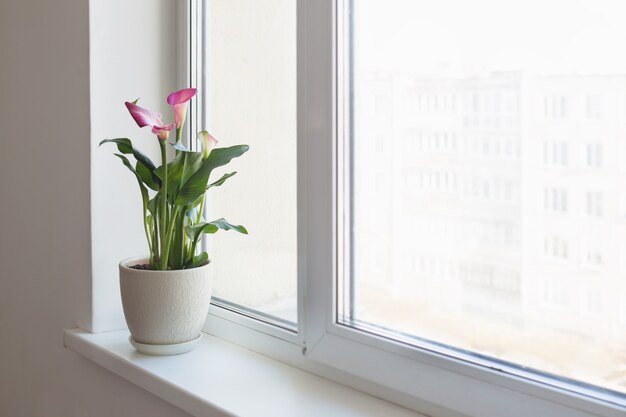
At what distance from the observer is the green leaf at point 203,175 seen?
111cm

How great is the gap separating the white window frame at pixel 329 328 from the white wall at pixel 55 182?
0.90ft

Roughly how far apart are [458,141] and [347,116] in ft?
0.74

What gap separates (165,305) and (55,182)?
1.57ft

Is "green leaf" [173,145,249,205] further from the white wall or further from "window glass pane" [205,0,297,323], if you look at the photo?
the white wall

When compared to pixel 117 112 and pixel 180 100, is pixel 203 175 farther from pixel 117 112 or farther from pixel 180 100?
pixel 117 112

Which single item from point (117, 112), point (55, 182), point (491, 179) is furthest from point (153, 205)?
point (491, 179)

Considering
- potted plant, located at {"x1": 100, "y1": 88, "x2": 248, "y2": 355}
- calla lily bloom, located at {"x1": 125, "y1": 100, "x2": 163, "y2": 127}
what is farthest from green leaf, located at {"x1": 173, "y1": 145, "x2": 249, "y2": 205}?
calla lily bloom, located at {"x1": 125, "y1": 100, "x2": 163, "y2": 127}

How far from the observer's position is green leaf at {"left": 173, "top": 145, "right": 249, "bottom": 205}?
1.11m

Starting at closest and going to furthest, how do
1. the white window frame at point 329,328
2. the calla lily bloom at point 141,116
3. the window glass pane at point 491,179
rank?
the window glass pane at point 491,179 → the white window frame at point 329,328 → the calla lily bloom at point 141,116

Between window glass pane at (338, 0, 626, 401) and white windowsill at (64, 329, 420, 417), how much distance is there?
0.12m

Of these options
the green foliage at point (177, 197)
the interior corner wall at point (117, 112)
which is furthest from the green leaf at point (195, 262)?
the interior corner wall at point (117, 112)

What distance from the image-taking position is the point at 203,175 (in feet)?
3.68

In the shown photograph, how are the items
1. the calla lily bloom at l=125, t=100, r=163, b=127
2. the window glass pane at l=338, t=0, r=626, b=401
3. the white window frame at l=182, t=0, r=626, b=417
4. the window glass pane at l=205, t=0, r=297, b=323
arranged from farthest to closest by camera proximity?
the window glass pane at l=205, t=0, r=297, b=323
the calla lily bloom at l=125, t=100, r=163, b=127
the white window frame at l=182, t=0, r=626, b=417
the window glass pane at l=338, t=0, r=626, b=401

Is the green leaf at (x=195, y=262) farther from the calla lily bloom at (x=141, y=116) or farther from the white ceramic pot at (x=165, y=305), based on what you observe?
the calla lily bloom at (x=141, y=116)
